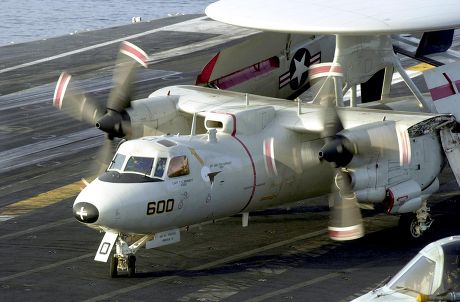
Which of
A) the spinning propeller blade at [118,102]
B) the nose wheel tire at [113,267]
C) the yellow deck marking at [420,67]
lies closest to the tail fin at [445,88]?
the spinning propeller blade at [118,102]

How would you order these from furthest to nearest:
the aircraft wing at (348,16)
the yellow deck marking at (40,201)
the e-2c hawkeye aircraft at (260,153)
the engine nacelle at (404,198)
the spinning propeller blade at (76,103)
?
the yellow deck marking at (40,201) < the spinning propeller blade at (76,103) < the aircraft wing at (348,16) < the engine nacelle at (404,198) < the e-2c hawkeye aircraft at (260,153)

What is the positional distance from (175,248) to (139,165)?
3.80m

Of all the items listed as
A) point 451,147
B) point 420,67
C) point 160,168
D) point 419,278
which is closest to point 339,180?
point 451,147

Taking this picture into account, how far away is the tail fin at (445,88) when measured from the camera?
35.9m

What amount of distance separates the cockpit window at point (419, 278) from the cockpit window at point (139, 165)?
10267 millimetres

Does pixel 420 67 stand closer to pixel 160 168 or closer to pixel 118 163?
pixel 160 168

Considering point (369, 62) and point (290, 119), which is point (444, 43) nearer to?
point (369, 62)

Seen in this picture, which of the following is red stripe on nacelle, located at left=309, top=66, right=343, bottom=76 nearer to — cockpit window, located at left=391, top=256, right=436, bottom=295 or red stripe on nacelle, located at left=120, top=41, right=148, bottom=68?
red stripe on nacelle, located at left=120, top=41, right=148, bottom=68

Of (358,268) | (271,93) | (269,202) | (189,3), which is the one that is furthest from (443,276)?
(189,3)

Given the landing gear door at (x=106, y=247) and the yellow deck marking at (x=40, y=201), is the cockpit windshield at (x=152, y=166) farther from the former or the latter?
the yellow deck marking at (x=40, y=201)

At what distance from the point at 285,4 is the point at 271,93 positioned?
3.62m

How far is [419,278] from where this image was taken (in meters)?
24.4

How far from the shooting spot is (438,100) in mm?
36219

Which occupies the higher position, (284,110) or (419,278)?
(284,110)
